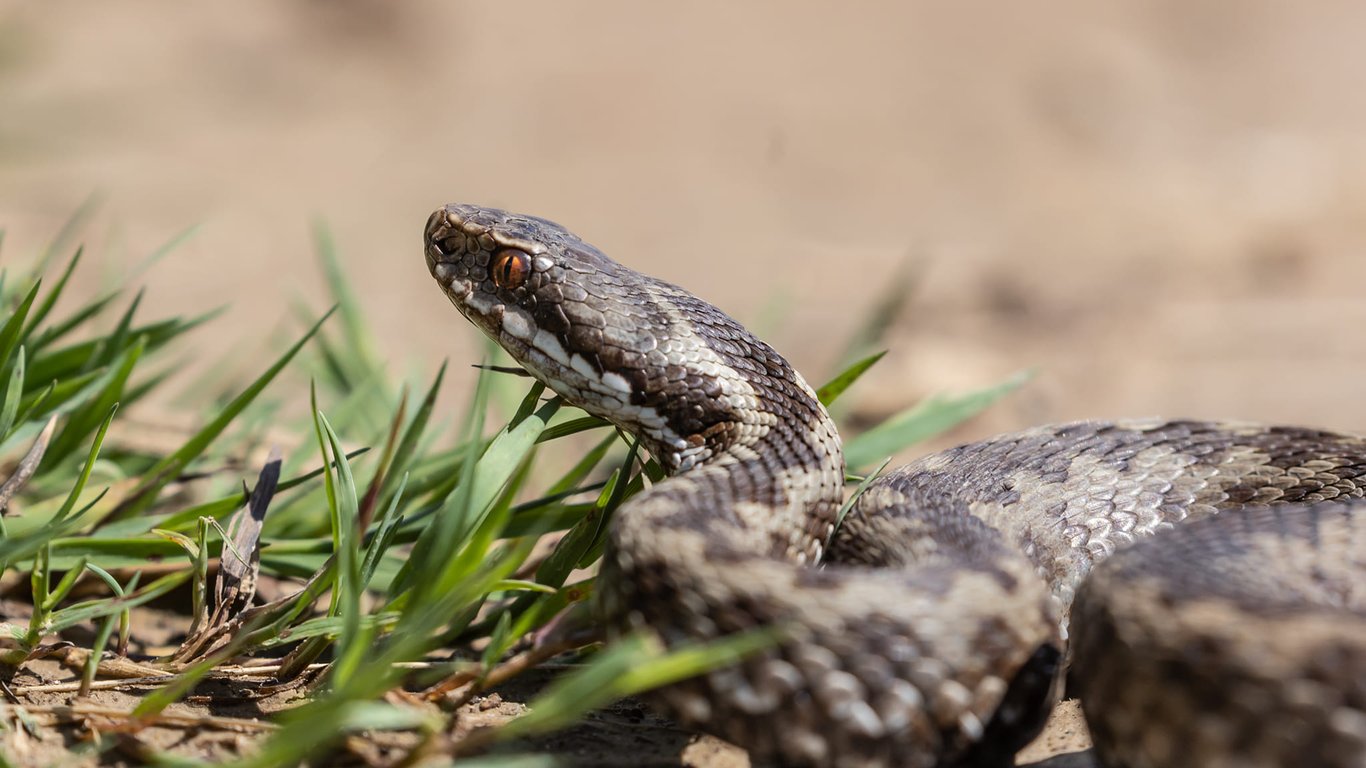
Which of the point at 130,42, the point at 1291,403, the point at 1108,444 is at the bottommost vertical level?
the point at 1291,403

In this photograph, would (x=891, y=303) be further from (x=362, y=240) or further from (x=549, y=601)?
(x=362, y=240)

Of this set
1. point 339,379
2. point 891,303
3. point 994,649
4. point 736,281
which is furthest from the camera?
point 736,281

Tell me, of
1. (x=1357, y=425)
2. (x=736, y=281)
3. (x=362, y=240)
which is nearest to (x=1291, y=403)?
(x=1357, y=425)

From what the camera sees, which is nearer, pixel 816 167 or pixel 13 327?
pixel 13 327

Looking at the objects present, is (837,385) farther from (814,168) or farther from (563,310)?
(814,168)

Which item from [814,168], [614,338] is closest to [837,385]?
[614,338]

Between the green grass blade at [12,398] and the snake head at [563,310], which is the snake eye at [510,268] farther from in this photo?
the green grass blade at [12,398]

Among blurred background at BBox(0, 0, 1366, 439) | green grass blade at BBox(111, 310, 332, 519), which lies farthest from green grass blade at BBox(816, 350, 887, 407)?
blurred background at BBox(0, 0, 1366, 439)
